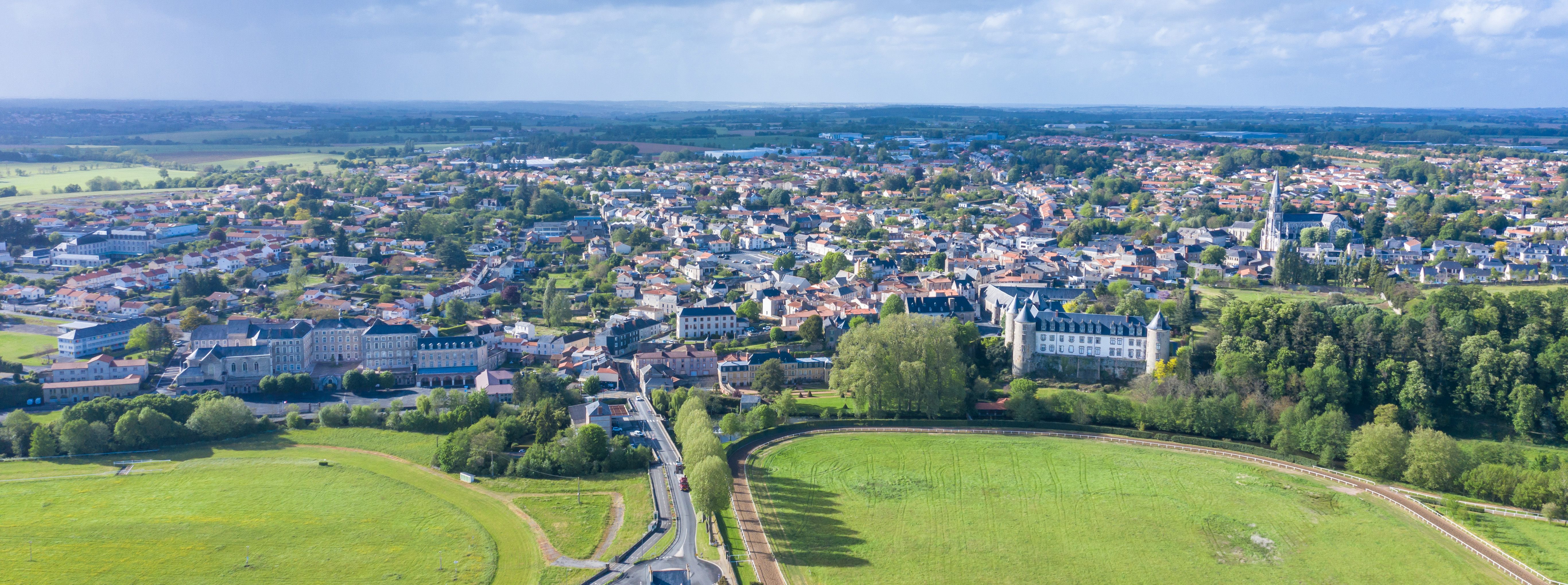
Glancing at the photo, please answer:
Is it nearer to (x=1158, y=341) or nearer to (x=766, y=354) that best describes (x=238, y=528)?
(x=766, y=354)

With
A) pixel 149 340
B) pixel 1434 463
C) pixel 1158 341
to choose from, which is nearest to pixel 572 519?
pixel 1158 341

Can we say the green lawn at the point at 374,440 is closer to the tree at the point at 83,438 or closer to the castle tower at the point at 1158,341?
the tree at the point at 83,438

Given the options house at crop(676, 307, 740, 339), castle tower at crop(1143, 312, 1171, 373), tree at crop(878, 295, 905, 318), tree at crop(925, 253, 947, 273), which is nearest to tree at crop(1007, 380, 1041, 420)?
castle tower at crop(1143, 312, 1171, 373)

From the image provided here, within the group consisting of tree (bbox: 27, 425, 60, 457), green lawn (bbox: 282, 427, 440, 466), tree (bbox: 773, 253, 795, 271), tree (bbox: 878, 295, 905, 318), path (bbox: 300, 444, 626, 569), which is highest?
tree (bbox: 878, 295, 905, 318)

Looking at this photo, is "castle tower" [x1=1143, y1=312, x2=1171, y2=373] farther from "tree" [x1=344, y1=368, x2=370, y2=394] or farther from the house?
"tree" [x1=344, y1=368, x2=370, y2=394]

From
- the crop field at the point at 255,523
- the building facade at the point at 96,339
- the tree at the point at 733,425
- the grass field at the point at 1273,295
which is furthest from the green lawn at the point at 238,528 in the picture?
the grass field at the point at 1273,295

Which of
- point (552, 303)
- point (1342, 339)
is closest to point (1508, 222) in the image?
point (1342, 339)
